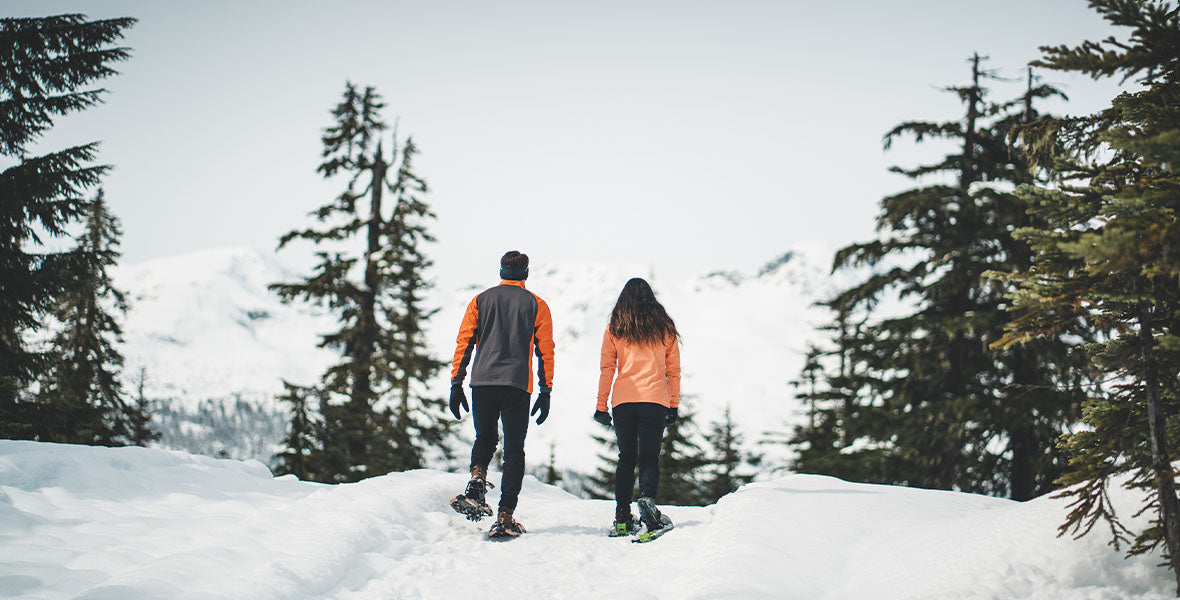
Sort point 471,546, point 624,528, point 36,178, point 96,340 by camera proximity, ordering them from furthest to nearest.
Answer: point 96,340, point 36,178, point 624,528, point 471,546

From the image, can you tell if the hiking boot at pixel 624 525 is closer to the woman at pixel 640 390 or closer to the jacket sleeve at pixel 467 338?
the woman at pixel 640 390

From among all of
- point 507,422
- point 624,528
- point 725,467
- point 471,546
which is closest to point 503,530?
point 471,546

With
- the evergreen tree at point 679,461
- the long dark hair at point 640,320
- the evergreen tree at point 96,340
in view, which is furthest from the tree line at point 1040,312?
the evergreen tree at point 96,340

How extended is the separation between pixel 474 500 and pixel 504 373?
4.43 feet

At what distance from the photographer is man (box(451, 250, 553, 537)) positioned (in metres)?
6.14

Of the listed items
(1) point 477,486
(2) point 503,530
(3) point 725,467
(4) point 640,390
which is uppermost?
(4) point 640,390

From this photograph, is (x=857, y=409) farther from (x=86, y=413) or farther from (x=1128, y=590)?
(x=86, y=413)

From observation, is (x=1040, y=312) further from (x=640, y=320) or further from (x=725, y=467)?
(x=725, y=467)

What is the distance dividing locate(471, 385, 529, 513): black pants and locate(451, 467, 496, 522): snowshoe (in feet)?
0.98

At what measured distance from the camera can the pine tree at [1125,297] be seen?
124 inches

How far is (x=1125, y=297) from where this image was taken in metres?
3.31

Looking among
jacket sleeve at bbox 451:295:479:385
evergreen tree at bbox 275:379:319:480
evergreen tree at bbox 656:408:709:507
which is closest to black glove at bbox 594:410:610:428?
jacket sleeve at bbox 451:295:479:385

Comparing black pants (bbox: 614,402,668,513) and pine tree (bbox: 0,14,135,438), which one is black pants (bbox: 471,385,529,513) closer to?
black pants (bbox: 614,402,668,513)

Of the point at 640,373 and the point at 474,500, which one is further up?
the point at 640,373
